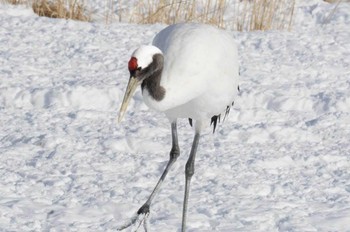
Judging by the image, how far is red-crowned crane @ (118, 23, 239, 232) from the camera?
12.7 ft

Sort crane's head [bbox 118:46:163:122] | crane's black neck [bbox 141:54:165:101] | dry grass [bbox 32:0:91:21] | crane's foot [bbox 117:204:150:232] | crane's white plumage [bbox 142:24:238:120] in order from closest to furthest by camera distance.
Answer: crane's head [bbox 118:46:163:122], crane's black neck [bbox 141:54:165:101], crane's white plumage [bbox 142:24:238:120], crane's foot [bbox 117:204:150:232], dry grass [bbox 32:0:91:21]

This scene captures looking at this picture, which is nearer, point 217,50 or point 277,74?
point 217,50

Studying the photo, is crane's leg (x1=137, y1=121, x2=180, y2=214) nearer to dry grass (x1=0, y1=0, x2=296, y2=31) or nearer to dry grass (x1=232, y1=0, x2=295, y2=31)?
dry grass (x1=0, y1=0, x2=296, y2=31)

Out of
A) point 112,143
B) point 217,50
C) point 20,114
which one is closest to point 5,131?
point 20,114

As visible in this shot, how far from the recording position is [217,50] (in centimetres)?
431

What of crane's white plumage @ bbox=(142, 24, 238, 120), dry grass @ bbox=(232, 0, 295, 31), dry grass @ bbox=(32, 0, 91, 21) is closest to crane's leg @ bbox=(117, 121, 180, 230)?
crane's white plumage @ bbox=(142, 24, 238, 120)

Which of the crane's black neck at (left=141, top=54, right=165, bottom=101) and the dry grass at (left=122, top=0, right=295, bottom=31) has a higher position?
the crane's black neck at (left=141, top=54, right=165, bottom=101)

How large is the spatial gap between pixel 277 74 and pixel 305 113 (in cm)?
87

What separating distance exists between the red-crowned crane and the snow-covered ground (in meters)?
0.29

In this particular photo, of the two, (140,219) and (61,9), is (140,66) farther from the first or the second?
(61,9)

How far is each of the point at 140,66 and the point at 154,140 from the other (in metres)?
1.87

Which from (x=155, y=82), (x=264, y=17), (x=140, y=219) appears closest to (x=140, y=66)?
(x=155, y=82)

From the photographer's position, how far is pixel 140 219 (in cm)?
438

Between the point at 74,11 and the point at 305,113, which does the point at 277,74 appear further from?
the point at 74,11
